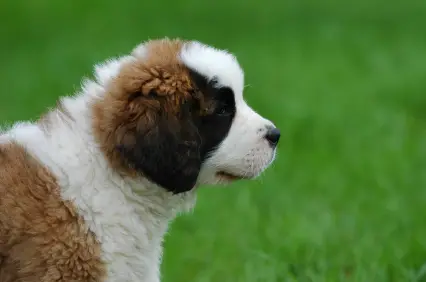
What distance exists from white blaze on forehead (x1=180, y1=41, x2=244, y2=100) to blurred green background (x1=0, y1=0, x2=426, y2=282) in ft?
4.67

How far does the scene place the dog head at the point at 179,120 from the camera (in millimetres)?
3775

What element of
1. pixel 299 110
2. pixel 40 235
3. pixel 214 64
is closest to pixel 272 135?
pixel 214 64

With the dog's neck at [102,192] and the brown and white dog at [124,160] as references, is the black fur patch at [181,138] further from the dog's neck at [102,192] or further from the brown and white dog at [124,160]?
the dog's neck at [102,192]

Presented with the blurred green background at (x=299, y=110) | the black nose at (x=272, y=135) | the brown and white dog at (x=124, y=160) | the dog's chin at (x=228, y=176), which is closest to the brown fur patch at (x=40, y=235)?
the brown and white dog at (x=124, y=160)

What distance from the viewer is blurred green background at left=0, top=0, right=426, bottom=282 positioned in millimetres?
5555

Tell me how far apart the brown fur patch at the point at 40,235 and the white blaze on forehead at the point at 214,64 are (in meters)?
0.83

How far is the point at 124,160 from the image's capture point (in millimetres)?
3781

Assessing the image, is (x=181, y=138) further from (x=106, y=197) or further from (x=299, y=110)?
(x=299, y=110)

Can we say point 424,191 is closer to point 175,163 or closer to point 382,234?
point 382,234

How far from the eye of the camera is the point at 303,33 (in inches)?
547

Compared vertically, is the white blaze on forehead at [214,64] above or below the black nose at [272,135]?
above

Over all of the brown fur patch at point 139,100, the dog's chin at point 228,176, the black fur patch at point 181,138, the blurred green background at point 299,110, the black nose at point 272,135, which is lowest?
the blurred green background at point 299,110

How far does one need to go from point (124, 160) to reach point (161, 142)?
0.18 m

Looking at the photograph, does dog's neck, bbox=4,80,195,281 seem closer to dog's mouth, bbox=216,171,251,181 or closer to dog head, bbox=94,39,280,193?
dog head, bbox=94,39,280,193
